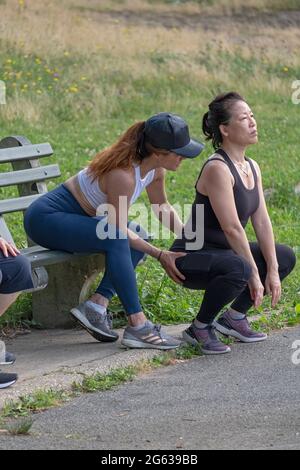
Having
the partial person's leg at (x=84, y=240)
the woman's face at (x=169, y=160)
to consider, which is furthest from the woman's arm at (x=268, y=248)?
the partial person's leg at (x=84, y=240)

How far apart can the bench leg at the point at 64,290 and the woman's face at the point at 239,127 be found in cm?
104

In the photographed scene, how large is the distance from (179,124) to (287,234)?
9.64 ft

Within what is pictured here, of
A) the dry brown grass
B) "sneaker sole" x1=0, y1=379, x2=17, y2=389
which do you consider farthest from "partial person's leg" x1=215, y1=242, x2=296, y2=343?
the dry brown grass

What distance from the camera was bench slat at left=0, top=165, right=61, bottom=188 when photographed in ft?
22.5

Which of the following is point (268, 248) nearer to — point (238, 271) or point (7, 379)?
point (238, 271)

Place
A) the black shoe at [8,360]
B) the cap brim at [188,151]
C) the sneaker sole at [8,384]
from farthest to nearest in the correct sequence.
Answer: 1. the cap brim at [188,151]
2. the black shoe at [8,360]
3. the sneaker sole at [8,384]

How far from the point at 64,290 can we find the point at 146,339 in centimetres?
81

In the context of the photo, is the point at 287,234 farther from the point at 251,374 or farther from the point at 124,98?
the point at 124,98

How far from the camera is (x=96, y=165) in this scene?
21.2 feet

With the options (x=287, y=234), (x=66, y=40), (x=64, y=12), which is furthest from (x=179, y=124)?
(x=64, y=12)

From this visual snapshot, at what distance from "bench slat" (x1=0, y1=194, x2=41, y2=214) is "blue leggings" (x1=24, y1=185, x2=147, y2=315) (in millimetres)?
197

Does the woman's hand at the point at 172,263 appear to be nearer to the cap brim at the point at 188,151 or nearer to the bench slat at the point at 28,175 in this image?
the cap brim at the point at 188,151

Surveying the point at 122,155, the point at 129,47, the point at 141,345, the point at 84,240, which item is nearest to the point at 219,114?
the point at 122,155

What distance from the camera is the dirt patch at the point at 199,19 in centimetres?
2850
